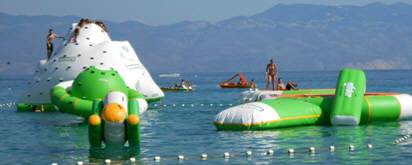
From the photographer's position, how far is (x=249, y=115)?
28250mm

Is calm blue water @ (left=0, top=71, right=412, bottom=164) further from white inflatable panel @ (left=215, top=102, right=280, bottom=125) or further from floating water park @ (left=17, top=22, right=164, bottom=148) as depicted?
floating water park @ (left=17, top=22, right=164, bottom=148)

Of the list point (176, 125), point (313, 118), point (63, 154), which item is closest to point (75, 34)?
point (176, 125)

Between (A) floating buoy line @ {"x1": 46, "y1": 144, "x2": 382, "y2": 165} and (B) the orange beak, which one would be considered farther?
(B) the orange beak

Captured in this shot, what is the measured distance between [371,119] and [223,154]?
9381 millimetres

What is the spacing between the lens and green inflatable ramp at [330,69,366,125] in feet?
98.3

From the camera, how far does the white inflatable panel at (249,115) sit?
2819cm

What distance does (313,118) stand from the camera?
30297 millimetres

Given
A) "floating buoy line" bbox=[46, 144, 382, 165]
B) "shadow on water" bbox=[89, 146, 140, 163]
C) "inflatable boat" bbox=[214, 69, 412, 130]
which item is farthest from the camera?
"inflatable boat" bbox=[214, 69, 412, 130]

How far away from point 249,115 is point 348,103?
12.5 feet

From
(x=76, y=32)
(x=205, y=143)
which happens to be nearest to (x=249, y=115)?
(x=205, y=143)

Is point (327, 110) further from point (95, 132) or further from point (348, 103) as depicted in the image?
point (95, 132)

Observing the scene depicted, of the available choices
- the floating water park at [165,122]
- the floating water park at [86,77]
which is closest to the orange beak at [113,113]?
the floating water park at [165,122]

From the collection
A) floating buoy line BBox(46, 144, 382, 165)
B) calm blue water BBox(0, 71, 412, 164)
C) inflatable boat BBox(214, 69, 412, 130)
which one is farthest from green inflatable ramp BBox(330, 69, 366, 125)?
floating buoy line BBox(46, 144, 382, 165)

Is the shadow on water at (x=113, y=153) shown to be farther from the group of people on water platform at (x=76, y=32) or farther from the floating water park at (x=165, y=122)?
the group of people on water platform at (x=76, y=32)
